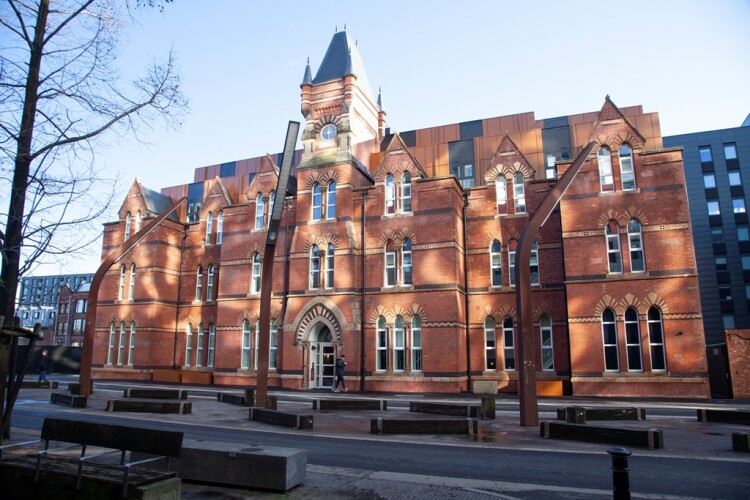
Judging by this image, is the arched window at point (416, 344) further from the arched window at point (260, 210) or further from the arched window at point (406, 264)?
the arched window at point (260, 210)

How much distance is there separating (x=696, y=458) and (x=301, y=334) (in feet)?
72.8

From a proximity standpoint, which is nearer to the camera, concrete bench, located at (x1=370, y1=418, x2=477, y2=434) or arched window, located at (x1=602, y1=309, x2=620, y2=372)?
concrete bench, located at (x1=370, y1=418, x2=477, y2=434)

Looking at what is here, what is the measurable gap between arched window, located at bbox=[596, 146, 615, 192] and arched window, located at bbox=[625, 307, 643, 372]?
6.12m

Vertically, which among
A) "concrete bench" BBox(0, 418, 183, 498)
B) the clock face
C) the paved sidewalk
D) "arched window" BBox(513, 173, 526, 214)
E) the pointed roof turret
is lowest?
the paved sidewalk

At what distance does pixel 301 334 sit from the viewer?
97.0ft

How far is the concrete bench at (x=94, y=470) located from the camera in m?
5.91

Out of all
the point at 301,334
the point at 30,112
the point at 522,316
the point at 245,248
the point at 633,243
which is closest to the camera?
the point at 30,112

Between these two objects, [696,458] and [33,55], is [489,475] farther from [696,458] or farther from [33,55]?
[33,55]

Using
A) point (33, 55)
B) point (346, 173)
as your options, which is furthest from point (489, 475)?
point (346, 173)

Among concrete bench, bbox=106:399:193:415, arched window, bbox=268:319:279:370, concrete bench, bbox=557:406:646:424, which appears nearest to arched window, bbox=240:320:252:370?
arched window, bbox=268:319:279:370

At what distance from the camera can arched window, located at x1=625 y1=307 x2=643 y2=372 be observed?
24.3 m

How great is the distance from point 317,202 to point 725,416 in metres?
22.4

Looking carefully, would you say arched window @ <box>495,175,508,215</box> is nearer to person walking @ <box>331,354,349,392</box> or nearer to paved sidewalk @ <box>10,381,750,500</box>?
paved sidewalk @ <box>10,381,750,500</box>

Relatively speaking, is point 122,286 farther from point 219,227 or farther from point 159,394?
point 159,394
